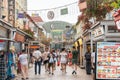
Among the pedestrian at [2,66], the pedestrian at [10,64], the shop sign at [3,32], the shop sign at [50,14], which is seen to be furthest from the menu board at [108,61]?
the shop sign at [50,14]

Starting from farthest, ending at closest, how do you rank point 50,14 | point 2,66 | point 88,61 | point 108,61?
point 50,14 < point 88,61 < point 2,66 < point 108,61

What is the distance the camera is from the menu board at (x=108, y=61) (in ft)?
56.2

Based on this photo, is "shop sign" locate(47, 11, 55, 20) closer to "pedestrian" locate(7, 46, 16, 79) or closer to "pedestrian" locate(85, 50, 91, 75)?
"pedestrian" locate(85, 50, 91, 75)

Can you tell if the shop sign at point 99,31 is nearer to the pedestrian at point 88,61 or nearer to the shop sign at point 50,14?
the pedestrian at point 88,61

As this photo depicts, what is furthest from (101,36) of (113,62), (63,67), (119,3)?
(119,3)

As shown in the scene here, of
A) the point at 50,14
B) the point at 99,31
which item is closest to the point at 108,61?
the point at 99,31

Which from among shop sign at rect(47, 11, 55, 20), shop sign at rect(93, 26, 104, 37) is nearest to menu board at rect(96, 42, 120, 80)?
shop sign at rect(93, 26, 104, 37)

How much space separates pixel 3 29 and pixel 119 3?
13.3 meters

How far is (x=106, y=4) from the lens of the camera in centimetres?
2784

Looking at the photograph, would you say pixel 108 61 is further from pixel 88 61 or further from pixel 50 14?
pixel 50 14

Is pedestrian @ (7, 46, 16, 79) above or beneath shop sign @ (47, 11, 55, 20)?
beneath

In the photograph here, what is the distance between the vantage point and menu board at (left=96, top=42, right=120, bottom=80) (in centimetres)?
1714

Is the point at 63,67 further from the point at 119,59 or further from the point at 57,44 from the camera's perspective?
the point at 57,44

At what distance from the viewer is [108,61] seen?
17281mm
